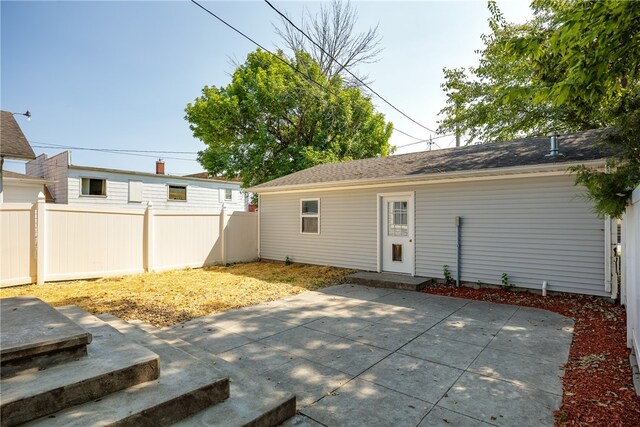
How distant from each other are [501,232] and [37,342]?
25.5ft

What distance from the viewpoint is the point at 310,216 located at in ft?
34.6

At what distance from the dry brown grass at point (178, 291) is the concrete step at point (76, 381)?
8.06 feet

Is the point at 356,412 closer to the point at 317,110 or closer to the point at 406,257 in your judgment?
the point at 406,257

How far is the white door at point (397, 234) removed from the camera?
27.7ft

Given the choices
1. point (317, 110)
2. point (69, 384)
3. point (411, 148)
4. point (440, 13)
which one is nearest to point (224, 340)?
Result: point (69, 384)

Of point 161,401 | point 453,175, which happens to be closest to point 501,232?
point 453,175

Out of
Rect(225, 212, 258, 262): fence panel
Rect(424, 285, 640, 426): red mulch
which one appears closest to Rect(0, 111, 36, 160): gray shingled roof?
Rect(225, 212, 258, 262): fence panel

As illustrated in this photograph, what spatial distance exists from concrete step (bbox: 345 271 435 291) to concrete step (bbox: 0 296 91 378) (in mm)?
6092

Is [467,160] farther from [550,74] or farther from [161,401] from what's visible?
[161,401]

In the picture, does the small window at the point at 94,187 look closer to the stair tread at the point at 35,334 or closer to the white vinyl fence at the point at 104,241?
the white vinyl fence at the point at 104,241

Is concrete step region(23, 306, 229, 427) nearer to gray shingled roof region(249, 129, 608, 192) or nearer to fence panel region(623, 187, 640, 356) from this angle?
fence panel region(623, 187, 640, 356)

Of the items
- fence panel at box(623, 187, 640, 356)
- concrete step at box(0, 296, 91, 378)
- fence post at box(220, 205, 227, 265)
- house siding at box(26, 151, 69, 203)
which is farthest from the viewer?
house siding at box(26, 151, 69, 203)

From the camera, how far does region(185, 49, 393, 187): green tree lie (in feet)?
54.1

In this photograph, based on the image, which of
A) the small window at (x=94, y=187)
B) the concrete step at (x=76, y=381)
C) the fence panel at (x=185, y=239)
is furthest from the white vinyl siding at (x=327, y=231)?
the small window at (x=94, y=187)
